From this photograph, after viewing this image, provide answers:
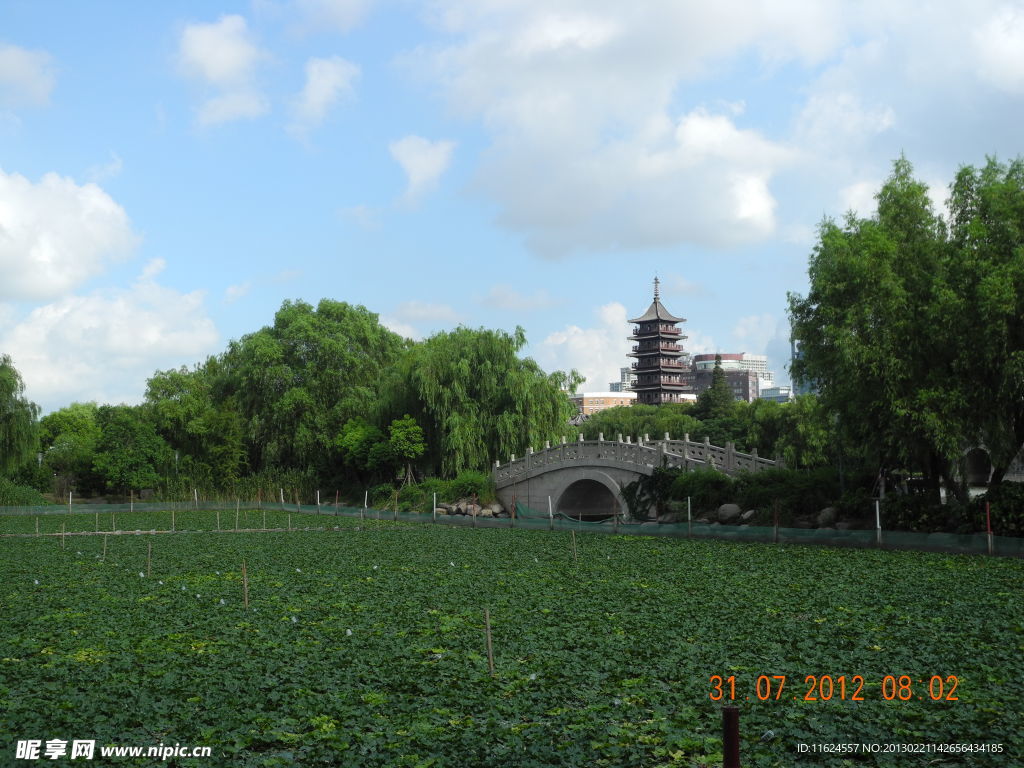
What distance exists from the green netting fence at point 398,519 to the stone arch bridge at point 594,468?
0.97 m

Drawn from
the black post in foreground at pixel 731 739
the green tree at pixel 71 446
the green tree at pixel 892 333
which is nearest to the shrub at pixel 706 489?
the green tree at pixel 892 333

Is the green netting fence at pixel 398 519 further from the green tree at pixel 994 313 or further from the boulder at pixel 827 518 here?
the green tree at pixel 994 313

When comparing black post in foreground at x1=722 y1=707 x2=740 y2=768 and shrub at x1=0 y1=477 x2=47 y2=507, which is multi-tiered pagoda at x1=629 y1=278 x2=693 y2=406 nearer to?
shrub at x1=0 y1=477 x2=47 y2=507

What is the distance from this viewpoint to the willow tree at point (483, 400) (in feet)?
122

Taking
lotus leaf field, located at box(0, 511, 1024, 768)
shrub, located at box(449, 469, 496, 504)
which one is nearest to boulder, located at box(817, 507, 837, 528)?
lotus leaf field, located at box(0, 511, 1024, 768)

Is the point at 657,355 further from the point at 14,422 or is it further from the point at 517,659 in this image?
the point at 517,659

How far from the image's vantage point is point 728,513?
24.3m

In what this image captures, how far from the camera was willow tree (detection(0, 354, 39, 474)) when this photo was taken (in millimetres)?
36531

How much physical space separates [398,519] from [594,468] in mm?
7094

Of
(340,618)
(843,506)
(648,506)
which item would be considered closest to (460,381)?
(648,506)

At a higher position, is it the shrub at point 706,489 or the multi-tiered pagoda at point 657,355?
the multi-tiered pagoda at point 657,355

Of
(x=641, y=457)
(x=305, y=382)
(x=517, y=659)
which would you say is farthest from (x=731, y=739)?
(x=305, y=382)

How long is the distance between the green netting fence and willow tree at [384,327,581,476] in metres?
4.20

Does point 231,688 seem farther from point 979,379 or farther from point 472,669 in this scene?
point 979,379
